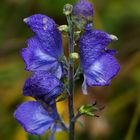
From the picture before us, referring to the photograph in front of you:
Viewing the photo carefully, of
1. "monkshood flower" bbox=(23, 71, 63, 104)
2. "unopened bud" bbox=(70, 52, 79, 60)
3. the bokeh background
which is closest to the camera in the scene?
"unopened bud" bbox=(70, 52, 79, 60)

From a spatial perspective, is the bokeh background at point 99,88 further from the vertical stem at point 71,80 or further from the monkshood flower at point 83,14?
the monkshood flower at point 83,14

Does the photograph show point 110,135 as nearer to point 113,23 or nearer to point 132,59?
point 132,59

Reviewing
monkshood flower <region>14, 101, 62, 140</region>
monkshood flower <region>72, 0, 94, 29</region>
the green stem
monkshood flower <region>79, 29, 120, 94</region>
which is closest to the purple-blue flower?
monkshood flower <region>14, 101, 62, 140</region>

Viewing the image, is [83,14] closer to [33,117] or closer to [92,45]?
[92,45]

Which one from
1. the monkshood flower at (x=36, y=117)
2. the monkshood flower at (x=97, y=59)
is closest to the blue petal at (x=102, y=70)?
the monkshood flower at (x=97, y=59)

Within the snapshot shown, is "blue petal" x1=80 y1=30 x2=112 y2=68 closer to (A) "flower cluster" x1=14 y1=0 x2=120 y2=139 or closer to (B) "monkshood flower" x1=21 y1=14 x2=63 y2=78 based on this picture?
(A) "flower cluster" x1=14 y1=0 x2=120 y2=139

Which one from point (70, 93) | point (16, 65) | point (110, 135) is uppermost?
point (70, 93)

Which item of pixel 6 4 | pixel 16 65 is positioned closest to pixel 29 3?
pixel 6 4
